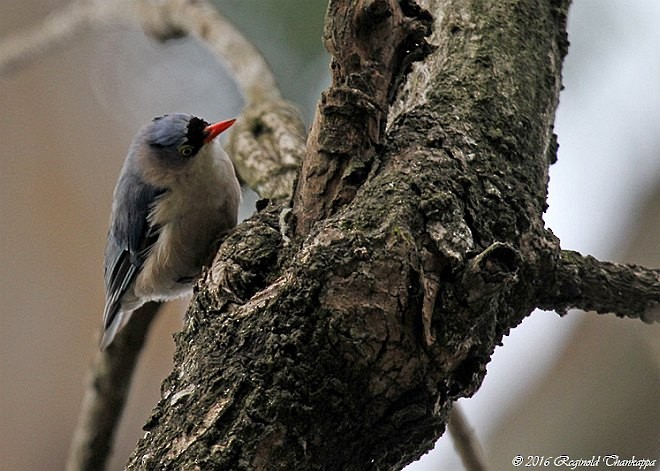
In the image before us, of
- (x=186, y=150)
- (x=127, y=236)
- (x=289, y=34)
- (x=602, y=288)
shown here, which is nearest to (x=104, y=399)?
(x=127, y=236)

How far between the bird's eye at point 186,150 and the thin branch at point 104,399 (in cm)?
63

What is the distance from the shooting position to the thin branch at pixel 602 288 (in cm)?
175

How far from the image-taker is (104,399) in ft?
9.09

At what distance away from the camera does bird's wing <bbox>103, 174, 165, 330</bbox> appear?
297 centimetres

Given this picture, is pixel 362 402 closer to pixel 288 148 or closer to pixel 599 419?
pixel 288 148

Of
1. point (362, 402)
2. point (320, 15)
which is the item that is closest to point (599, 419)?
point (362, 402)

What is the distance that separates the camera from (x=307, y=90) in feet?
14.8

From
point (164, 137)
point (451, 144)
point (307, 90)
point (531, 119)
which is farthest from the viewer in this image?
point (307, 90)

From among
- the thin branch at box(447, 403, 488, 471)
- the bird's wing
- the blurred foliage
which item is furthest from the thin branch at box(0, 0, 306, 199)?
the blurred foliage

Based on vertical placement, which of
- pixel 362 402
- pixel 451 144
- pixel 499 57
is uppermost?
pixel 499 57

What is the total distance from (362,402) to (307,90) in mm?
3299

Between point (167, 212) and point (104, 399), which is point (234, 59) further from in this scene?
point (104, 399)

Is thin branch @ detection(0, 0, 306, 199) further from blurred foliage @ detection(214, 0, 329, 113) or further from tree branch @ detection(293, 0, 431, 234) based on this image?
blurred foliage @ detection(214, 0, 329, 113)

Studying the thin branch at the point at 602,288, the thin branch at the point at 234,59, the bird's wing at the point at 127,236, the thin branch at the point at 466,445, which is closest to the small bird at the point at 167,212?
the bird's wing at the point at 127,236
